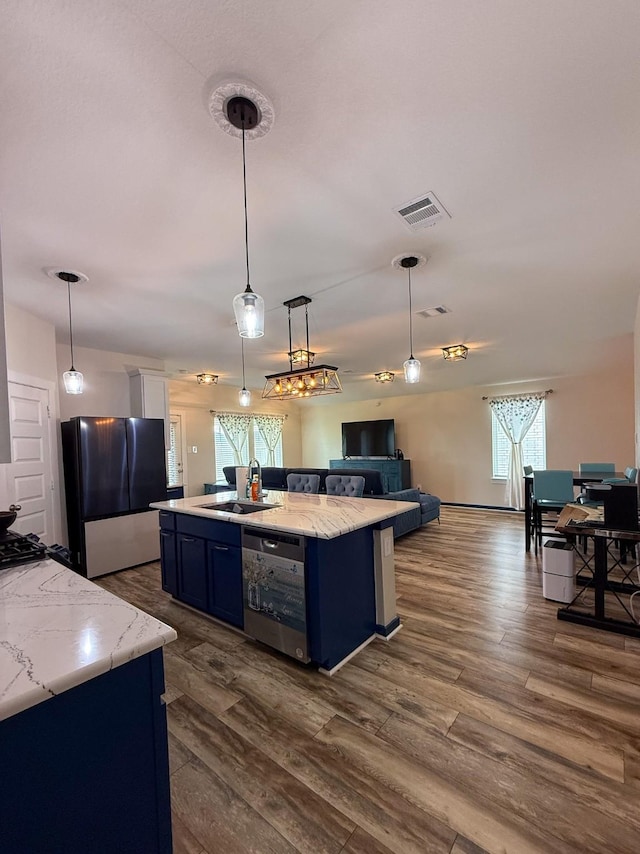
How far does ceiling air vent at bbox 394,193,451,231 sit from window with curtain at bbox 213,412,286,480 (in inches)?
237

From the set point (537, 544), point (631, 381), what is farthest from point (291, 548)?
point (631, 381)

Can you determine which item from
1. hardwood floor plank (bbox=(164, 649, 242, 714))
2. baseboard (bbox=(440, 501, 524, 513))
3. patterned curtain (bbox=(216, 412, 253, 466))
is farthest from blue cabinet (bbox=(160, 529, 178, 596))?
baseboard (bbox=(440, 501, 524, 513))

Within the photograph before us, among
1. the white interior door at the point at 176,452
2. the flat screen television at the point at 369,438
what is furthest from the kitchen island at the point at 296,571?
the flat screen television at the point at 369,438

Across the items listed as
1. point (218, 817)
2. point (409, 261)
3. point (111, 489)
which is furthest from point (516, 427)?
point (218, 817)

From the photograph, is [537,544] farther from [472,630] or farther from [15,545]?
[15,545]

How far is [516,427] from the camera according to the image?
6.68 m

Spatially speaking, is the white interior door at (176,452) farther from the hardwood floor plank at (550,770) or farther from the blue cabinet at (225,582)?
the hardwood floor plank at (550,770)

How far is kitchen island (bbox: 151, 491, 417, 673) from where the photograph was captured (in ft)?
7.18

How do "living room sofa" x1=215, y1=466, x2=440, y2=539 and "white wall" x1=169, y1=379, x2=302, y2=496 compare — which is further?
"white wall" x1=169, y1=379, x2=302, y2=496

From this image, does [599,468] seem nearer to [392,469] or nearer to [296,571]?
[392,469]

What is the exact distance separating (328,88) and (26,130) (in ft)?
3.90

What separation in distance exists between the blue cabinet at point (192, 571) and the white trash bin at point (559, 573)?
9.21 feet

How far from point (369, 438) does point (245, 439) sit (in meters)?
2.76

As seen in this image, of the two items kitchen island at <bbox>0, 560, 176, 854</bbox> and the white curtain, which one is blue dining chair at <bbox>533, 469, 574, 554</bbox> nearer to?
the white curtain
